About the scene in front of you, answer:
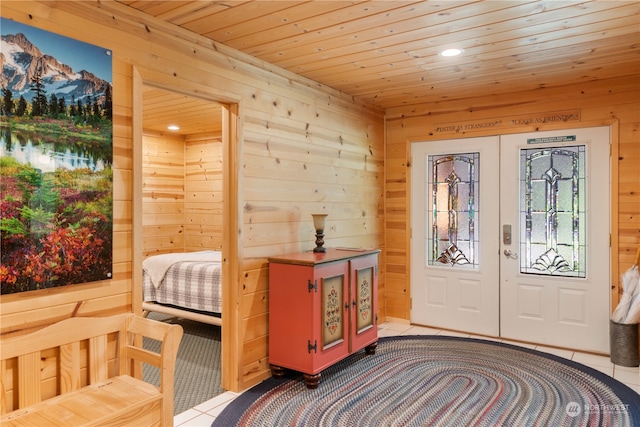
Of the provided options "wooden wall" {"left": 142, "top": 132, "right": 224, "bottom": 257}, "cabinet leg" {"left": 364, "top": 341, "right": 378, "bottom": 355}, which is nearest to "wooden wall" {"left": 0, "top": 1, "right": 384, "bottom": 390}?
"cabinet leg" {"left": 364, "top": 341, "right": 378, "bottom": 355}

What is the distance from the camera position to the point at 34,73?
84.5 inches

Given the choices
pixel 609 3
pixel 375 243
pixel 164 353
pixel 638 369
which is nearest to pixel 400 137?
pixel 375 243

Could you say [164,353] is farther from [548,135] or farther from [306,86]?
[548,135]

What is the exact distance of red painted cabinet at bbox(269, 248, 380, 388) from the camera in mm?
3277

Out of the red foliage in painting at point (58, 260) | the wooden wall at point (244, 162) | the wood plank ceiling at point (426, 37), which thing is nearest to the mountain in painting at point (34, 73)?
the wooden wall at point (244, 162)

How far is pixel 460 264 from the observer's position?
4785mm

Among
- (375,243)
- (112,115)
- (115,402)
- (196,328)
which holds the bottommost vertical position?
(196,328)

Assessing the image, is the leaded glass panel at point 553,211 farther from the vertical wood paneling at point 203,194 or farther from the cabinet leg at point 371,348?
the vertical wood paneling at point 203,194

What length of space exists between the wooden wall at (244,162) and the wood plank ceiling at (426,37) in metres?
0.18

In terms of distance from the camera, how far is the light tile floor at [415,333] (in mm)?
2857

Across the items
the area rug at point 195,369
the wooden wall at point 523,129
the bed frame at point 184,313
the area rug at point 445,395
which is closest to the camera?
the area rug at point 445,395

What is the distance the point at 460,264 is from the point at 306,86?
244 cm

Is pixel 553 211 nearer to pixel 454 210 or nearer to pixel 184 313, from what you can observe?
pixel 454 210

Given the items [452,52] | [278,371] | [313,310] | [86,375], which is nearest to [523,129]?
[452,52]
